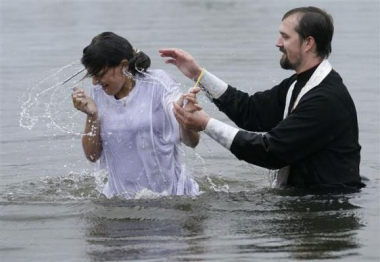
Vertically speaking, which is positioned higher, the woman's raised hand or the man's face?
the man's face

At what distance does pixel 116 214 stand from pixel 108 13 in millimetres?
17117

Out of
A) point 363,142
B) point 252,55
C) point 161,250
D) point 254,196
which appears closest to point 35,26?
point 252,55

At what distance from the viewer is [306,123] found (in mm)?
7852

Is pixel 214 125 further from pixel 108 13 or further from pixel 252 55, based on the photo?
pixel 108 13

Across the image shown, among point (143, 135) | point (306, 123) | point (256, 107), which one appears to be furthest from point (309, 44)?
point (143, 135)

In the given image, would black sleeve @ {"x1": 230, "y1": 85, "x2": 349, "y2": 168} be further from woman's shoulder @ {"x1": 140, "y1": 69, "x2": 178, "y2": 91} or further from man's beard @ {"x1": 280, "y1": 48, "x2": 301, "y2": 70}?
woman's shoulder @ {"x1": 140, "y1": 69, "x2": 178, "y2": 91}

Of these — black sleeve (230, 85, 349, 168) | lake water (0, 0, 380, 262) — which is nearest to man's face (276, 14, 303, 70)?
black sleeve (230, 85, 349, 168)

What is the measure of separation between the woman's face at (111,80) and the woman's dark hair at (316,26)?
143 centimetres

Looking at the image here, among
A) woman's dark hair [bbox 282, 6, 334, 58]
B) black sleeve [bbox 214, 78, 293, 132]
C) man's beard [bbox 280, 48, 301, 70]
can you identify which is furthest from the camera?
black sleeve [bbox 214, 78, 293, 132]

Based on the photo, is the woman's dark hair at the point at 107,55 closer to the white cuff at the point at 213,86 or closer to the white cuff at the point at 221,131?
the white cuff at the point at 221,131

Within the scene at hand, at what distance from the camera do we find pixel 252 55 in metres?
17.5

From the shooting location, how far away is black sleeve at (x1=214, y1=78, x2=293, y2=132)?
8695mm

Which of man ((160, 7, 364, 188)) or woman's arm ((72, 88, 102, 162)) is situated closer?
woman's arm ((72, 88, 102, 162))

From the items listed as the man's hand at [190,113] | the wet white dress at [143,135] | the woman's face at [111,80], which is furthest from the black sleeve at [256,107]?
the woman's face at [111,80]
